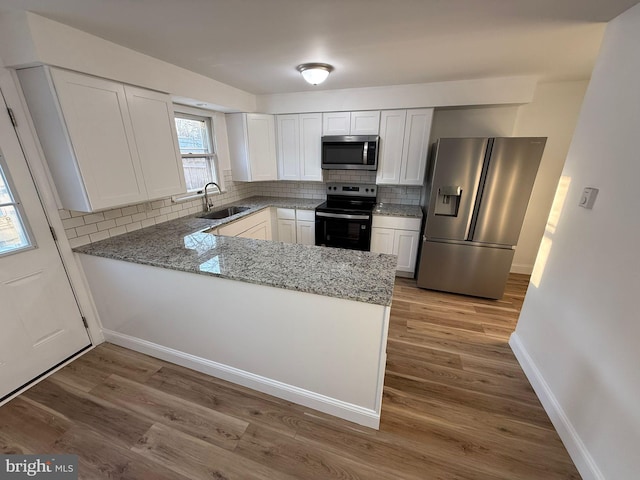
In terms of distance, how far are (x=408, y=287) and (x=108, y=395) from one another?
9.89 ft

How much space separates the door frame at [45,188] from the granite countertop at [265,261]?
0.49ft

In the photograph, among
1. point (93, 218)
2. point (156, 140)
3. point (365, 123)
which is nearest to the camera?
point (93, 218)

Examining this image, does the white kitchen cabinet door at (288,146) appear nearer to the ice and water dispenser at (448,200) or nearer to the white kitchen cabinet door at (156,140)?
the white kitchen cabinet door at (156,140)

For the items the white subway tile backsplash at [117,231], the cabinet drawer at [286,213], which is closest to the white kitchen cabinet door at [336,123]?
the cabinet drawer at [286,213]

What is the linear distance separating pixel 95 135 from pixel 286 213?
2.21 metres

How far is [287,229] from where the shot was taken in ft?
12.2

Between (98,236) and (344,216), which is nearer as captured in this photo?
(98,236)

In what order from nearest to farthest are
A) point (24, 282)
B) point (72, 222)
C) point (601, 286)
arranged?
point (601, 286)
point (24, 282)
point (72, 222)

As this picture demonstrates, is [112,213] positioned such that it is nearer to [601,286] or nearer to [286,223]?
[286,223]

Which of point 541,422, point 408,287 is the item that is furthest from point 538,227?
point 541,422

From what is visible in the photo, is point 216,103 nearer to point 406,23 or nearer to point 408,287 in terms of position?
point 406,23

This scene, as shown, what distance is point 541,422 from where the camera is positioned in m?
1.57

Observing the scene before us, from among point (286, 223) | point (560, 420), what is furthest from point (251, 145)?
point (560, 420)

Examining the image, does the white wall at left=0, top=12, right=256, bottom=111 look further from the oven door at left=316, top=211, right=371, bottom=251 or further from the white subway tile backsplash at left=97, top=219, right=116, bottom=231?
the oven door at left=316, top=211, right=371, bottom=251
